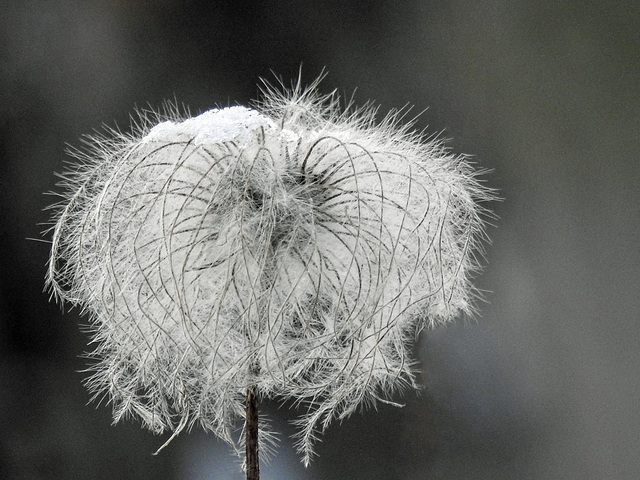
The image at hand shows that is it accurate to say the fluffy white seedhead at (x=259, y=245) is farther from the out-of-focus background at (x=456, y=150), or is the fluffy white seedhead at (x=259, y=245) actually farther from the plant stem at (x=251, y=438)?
the out-of-focus background at (x=456, y=150)

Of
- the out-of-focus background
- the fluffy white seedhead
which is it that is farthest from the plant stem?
the out-of-focus background

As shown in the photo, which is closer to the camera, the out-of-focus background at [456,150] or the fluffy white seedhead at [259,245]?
the fluffy white seedhead at [259,245]

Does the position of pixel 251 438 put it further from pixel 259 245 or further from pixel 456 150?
pixel 456 150

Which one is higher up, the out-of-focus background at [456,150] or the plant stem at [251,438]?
the out-of-focus background at [456,150]

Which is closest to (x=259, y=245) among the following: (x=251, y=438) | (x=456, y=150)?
(x=251, y=438)

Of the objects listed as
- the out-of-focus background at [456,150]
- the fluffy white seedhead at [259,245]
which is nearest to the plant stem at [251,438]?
the fluffy white seedhead at [259,245]

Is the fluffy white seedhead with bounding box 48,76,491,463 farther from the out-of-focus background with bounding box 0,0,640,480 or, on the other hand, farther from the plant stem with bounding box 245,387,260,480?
the out-of-focus background with bounding box 0,0,640,480
